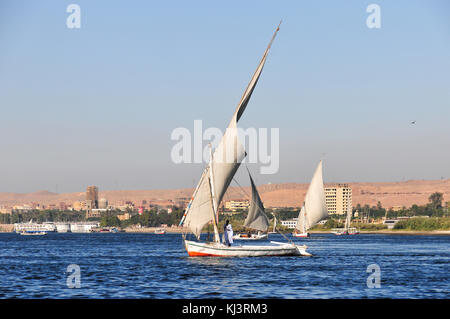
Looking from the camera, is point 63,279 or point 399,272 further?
point 399,272

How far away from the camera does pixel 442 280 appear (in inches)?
1518

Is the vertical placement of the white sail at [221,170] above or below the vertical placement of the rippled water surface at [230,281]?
above

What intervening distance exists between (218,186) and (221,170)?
1.52m

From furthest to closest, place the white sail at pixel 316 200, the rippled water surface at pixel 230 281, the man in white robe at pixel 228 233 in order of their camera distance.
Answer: the white sail at pixel 316 200 → the man in white robe at pixel 228 233 → the rippled water surface at pixel 230 281

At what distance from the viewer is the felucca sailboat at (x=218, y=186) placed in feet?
173

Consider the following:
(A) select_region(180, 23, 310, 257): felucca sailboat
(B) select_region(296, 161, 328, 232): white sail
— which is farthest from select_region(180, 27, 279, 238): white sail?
(B) select_region(296, 161, 328, 232): white sail

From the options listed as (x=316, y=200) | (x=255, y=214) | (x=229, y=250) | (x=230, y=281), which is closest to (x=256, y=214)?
(x=255, y=214)

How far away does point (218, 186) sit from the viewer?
53.8 meters

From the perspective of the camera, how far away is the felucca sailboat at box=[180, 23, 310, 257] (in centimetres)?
5278

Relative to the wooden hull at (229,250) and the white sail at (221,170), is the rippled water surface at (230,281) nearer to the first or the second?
the wooden hull at (229,250)

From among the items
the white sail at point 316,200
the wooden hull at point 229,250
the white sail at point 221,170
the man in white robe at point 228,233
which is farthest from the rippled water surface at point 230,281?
the white sail at point 316,200
